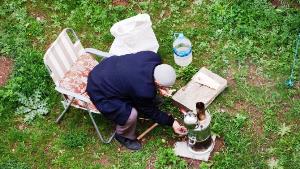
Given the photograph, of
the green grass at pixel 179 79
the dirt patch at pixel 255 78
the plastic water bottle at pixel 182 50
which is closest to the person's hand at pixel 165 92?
the green grass at pixel 179 79

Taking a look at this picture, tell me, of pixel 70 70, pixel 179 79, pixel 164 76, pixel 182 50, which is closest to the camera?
pixel 164 76

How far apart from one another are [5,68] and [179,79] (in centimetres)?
265

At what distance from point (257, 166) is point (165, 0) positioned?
3.23 metres

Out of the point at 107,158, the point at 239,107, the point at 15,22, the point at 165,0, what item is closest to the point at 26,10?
the point at 15,22

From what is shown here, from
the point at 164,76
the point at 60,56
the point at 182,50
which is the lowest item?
the point at 182,50

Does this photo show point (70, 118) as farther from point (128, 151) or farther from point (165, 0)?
point (165, 0)

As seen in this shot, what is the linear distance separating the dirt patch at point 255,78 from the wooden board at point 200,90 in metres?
0.40

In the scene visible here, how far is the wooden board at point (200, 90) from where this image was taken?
22.5 feet

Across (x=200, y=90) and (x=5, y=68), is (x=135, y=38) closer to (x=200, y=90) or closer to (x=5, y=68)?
(x=200, y=90)

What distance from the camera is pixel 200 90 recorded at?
22.9ft

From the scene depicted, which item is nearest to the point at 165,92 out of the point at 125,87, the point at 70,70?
the point at 125,87

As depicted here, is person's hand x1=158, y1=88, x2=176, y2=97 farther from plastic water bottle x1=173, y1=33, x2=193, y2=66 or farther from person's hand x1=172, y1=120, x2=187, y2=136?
plastic water bottle x1=173, y1=33, x2=193, y2=66

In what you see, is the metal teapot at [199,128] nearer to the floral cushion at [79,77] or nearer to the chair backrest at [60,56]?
the floral cushion at [79,77]

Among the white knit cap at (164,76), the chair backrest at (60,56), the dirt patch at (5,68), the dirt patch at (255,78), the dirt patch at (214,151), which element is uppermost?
the white knit cap at (164,76)
